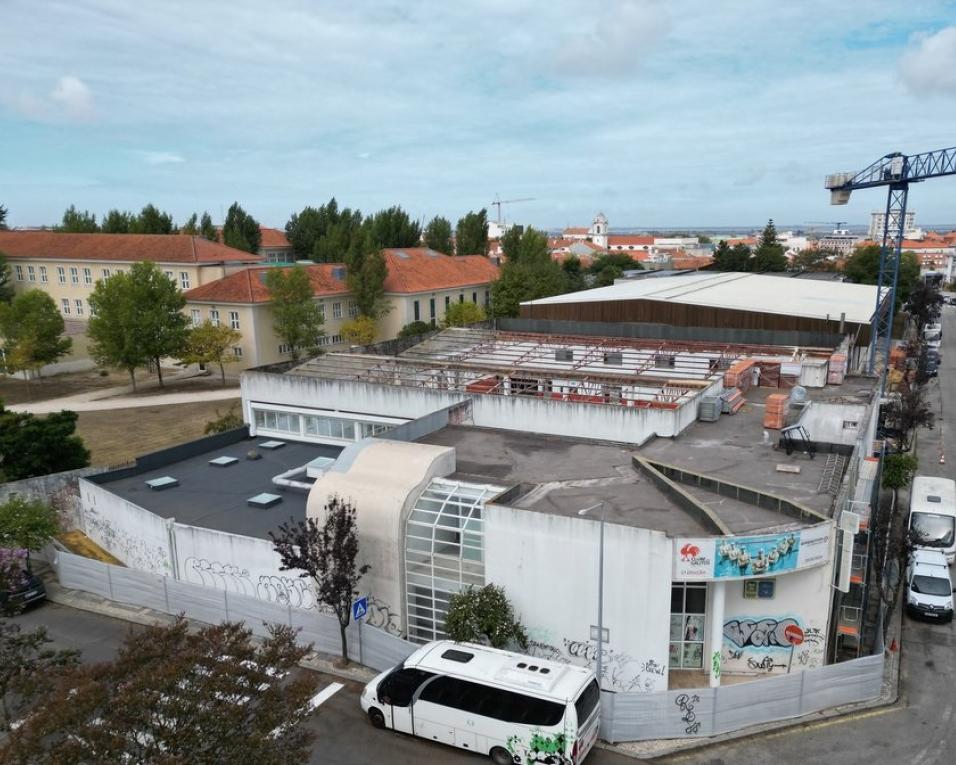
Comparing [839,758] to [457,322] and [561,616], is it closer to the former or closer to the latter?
[561,616]

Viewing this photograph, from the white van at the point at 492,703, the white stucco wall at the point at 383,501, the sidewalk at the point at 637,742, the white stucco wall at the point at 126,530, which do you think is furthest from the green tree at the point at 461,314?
the white van at the point at 492,703

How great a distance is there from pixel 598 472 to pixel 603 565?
5344mm

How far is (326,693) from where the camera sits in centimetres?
1780

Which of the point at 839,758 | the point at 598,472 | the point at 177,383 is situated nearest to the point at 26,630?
the point at 598,472

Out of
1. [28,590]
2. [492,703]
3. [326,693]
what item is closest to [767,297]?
[492,703]

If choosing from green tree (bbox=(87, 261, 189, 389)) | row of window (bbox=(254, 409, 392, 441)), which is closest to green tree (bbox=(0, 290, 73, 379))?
green tree (bbox=(87, 261, 189, 389))

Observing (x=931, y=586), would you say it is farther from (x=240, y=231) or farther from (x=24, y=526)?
(x=240, y=231)

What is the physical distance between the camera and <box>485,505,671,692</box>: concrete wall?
16.4m

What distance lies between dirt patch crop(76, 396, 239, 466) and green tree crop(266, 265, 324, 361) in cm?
766

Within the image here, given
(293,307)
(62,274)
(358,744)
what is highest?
(62,274)

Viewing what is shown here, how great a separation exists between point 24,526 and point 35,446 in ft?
28.6

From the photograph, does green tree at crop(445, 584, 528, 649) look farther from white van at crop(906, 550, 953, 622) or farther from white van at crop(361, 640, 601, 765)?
white van at crop(906, 550, 953, 622)

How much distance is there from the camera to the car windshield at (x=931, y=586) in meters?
21.8

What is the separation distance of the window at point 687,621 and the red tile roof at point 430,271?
50766mm
